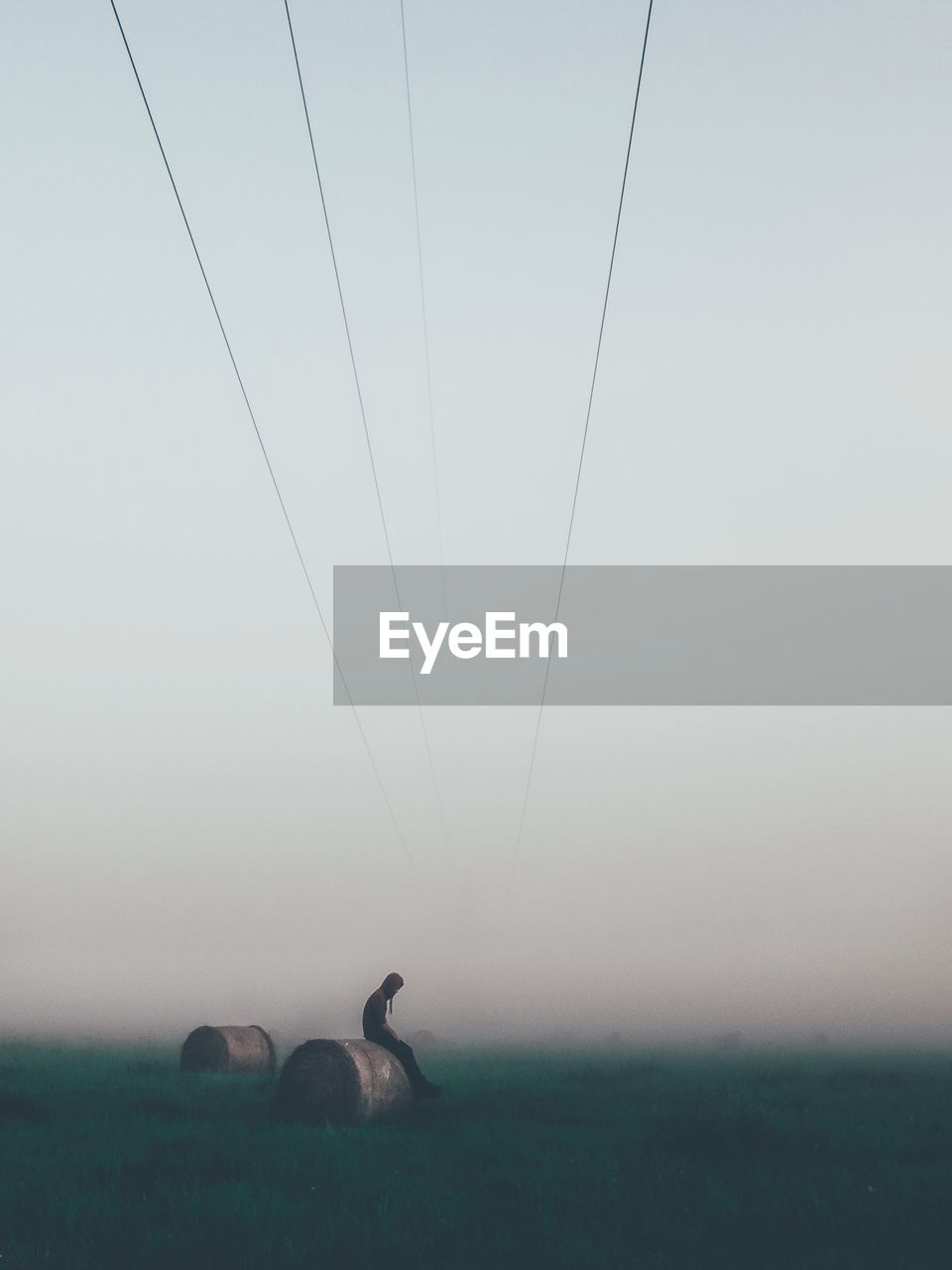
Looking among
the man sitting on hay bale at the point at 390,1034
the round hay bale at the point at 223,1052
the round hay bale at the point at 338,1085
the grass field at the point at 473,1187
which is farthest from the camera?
the round hay bale at the point at 223,1052

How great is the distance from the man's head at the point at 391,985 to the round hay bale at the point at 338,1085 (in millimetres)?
1270

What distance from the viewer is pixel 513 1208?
33.5 feet

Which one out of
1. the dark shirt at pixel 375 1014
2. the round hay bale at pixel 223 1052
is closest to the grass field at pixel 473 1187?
the dark shirt at pixel 375 1014

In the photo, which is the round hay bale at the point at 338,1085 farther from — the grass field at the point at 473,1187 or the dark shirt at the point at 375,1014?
the dark shirt at the point at 375,1014

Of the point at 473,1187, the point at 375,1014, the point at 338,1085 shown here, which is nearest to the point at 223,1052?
the point at 375,1014

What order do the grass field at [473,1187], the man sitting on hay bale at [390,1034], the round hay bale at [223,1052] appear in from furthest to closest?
the round hay bale at [223,1052], the man sitting on hay bale at [390,1034], the grass field at [473,1187]

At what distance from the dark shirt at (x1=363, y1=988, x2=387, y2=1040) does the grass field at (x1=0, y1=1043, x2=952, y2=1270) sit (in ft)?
4.64

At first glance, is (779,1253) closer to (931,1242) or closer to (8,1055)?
(931,1242)

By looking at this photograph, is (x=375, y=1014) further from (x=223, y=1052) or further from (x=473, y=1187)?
(x=223, y=1052)

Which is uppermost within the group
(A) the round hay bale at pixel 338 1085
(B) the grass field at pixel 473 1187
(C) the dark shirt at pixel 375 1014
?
(C) the dark shirt at pixel 375 1014

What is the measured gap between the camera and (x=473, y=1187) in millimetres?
11094

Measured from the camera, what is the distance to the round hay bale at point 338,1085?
1616 cm

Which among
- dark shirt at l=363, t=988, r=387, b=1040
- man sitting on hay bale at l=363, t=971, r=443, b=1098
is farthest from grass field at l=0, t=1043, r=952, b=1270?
dark shirt at l=363, t=988, r=387, b=1040

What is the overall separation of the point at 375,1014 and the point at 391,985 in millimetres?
511
